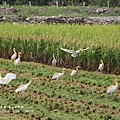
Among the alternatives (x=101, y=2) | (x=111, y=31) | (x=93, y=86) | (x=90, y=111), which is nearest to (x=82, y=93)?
(x=93, y=86)

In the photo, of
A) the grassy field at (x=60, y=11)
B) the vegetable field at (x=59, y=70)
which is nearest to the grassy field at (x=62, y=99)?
the vegetable field at (x=59, y=70)

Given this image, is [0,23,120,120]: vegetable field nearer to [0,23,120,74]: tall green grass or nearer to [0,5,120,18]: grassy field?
[0,23,120,74]: tall green grass

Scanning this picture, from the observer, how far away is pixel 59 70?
427 inches

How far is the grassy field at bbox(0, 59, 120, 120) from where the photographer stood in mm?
7035

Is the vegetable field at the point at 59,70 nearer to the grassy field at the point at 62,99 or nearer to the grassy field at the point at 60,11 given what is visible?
the grassy field at the point at 62,99

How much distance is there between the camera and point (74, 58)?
11539 millimetres

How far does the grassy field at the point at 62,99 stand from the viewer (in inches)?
277

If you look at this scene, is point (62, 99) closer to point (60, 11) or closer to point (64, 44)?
point (64, 44)

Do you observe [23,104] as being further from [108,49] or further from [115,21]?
[115,21]

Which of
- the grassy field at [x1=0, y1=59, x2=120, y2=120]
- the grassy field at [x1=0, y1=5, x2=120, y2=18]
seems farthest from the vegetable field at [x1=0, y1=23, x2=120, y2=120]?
the grassy field at [x1=0, y1=5, x2=120, y2=18]

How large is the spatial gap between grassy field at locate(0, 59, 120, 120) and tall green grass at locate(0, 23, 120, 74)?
36.8 inches

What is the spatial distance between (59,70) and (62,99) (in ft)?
9.44

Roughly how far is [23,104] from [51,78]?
2274 millimetres

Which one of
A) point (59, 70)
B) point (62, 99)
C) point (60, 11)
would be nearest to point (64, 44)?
point (59, 70)
